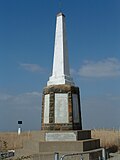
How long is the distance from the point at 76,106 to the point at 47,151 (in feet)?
8.97

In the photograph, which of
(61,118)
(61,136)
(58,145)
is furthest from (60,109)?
(58,145)

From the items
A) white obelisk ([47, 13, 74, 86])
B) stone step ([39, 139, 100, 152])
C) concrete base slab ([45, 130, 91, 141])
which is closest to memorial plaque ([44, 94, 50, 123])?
white obelisk ([47, 13, 74, 86])

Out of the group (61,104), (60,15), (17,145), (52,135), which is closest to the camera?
(52,135)

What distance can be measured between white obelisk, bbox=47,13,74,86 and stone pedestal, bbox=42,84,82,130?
39 centimetres

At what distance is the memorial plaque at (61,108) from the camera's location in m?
11.8

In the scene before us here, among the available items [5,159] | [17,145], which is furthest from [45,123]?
[17,145]

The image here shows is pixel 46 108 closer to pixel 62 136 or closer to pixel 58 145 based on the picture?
pixel 62 136

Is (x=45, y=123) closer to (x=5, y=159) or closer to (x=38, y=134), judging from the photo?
(x=38, y=134)

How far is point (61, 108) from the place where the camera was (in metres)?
11.9

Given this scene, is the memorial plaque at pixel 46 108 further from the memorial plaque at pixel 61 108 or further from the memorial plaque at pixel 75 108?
the memorial plaque at pixel 75 108

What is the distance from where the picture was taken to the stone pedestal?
11.7m

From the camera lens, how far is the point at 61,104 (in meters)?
11.9

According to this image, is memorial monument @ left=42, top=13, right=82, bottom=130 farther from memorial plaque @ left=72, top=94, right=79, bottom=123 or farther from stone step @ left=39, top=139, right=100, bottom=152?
stone step @ left=39, top=139, right=100, bottom=152

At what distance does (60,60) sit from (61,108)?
2308mm
